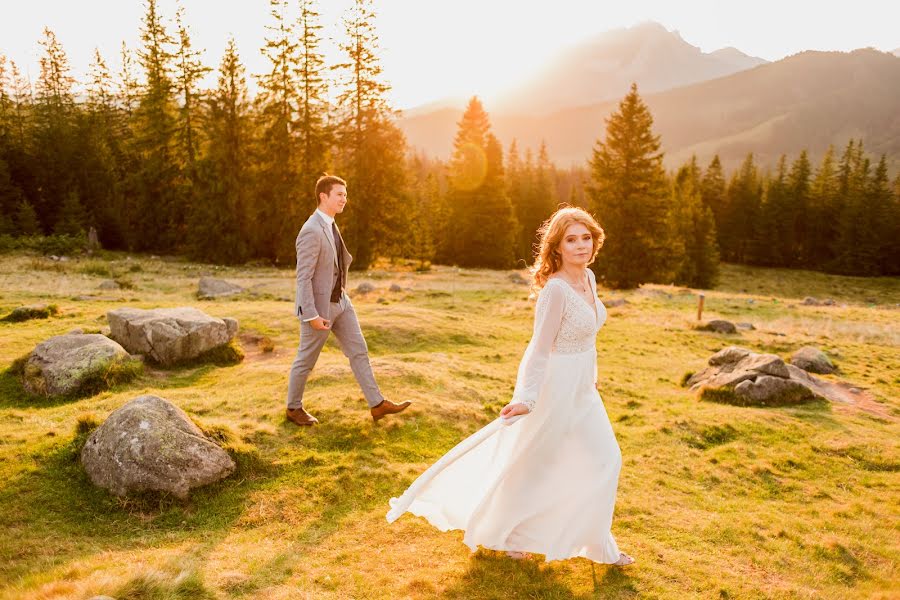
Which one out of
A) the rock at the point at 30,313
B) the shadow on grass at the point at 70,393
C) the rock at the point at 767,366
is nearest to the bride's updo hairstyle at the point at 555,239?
the shadow on grass at the point at 70,393

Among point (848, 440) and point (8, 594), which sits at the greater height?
point (8, 594)

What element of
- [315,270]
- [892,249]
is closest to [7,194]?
[315,270]

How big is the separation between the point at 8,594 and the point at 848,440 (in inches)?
450

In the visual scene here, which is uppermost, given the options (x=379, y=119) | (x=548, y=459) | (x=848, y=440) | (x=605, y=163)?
(x=379, y=119)

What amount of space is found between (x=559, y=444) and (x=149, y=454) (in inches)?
170

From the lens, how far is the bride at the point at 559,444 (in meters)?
4.50

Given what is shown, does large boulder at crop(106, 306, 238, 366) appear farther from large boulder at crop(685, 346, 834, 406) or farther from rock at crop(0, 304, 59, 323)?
large boulder at crop(685, 346, 834, 406)

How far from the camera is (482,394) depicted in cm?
1030

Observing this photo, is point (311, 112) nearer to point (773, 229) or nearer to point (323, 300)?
point (323, 300)

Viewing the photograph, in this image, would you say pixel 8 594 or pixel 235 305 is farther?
pixel 235 305

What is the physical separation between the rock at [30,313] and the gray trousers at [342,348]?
10.7 metres

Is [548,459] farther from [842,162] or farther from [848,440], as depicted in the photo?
[842,162]

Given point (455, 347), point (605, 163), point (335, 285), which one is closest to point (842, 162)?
point (605, 163)

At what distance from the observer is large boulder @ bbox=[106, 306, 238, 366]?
10.8 metres
